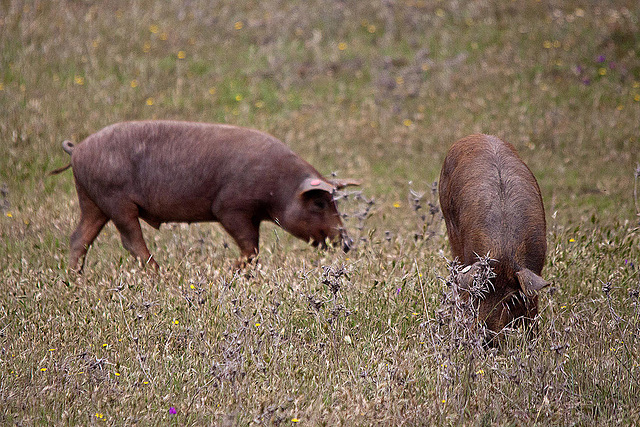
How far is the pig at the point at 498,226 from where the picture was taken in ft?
15.0

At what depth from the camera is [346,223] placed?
873 cm

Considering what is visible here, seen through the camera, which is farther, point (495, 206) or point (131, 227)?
point (131, 227)

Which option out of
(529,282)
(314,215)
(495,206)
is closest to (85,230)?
(314,215)

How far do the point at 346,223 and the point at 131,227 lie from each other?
3.00m

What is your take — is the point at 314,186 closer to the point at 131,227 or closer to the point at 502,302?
the point at 131,227

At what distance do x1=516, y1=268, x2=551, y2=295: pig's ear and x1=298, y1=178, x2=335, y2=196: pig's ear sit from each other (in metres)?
2.41

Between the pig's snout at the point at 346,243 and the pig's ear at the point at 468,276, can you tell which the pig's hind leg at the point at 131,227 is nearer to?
the pig's snout at the point at 346,243

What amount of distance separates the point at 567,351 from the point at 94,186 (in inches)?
166

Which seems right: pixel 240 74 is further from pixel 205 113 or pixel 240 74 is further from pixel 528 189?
pixel 528 189

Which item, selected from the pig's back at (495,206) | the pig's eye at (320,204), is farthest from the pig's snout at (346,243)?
the pig's back at (495,206)

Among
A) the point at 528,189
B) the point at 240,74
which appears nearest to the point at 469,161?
the point at 528,189

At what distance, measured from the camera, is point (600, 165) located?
10.3m

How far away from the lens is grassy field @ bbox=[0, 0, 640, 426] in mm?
4035

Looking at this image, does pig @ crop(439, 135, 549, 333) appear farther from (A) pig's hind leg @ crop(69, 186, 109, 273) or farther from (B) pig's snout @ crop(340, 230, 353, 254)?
(A) pig's hind leg @ crop(69, 186, 109, 273)
